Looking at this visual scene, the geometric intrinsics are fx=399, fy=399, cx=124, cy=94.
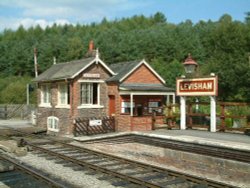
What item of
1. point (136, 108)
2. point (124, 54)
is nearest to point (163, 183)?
point (136, 108)

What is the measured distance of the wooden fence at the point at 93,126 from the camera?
20.7 metres

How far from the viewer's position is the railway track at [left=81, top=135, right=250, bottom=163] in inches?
458

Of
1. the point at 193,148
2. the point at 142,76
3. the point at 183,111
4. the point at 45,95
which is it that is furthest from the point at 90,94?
the point at 193,148

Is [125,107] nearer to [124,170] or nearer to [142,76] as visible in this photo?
[142,76]

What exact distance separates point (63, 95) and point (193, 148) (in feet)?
37.9

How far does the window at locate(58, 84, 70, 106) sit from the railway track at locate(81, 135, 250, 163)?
5.93 meters

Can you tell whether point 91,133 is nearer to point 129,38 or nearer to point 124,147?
point 124,147

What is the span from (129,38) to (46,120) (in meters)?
47.4

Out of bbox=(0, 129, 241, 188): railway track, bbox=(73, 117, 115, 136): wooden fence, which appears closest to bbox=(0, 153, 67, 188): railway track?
bbox=(0, 129, 241, 188): railway track

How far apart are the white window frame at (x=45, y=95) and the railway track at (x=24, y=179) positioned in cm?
1254

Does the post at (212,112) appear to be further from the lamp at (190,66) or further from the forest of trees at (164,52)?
the forest of trees at (164,52)

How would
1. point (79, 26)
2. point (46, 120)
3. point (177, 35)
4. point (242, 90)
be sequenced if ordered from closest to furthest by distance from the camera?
point (46, 120), point (242, 90), point (177, 35), point (79, 26)

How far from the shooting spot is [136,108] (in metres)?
22.6

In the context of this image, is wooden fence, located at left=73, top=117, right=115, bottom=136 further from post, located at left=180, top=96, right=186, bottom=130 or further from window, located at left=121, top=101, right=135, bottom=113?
post, located at left=180, top=96, right=186, bottom=130
